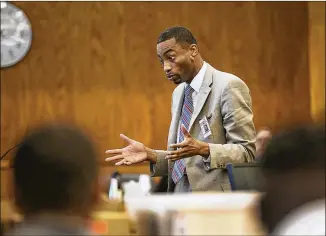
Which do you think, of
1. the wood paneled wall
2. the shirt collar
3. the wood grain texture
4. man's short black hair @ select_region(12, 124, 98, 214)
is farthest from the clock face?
man's short black hair @ select_region(12, 124, 98, 214)

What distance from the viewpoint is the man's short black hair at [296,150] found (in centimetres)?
108

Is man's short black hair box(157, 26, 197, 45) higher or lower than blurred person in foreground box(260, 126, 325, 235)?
higher

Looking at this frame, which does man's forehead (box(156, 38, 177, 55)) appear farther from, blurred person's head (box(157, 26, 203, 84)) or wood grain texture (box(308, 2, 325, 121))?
wood grain texture (box(308, 2, 325, 121))

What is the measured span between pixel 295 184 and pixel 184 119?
173cm

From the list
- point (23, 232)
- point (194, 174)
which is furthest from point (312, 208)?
point (194, 174)

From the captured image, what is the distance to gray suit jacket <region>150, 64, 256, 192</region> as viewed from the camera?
8.48 ft

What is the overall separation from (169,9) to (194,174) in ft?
12.8

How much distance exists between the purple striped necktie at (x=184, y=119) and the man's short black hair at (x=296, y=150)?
5.28 feet

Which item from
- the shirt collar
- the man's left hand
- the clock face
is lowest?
the man's left hand

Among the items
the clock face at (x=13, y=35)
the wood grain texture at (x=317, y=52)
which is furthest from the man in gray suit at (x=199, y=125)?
the wood grain texture at (x=317, y=52)

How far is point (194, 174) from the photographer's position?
8.69ft

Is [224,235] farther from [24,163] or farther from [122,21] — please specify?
[122,21]

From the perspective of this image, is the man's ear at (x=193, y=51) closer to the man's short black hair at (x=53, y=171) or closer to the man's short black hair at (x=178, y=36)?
the man's short black hair at (x=178, y=36)

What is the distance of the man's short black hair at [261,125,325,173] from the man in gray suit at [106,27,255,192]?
4.28 feet
